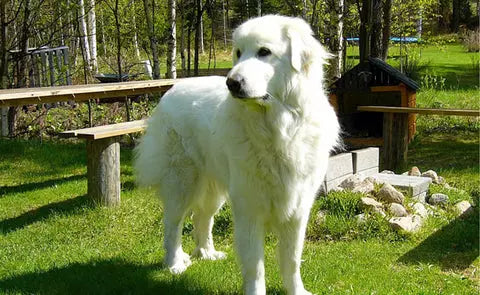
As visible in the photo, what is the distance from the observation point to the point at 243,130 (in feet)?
9.50

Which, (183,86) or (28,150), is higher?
(183,86)

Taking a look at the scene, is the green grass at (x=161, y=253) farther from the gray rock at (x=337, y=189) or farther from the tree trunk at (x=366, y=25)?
the tree trunk at (x=366, y=25)

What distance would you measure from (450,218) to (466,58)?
60.4ft

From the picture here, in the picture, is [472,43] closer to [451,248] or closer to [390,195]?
[390,195]

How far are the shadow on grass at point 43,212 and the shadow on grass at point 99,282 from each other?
57.6 inches

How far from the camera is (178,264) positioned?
3799 millimetres

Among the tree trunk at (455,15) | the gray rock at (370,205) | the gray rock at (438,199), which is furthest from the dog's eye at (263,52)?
the tree trunk at (455,15)

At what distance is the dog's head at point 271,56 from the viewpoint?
2615 mm

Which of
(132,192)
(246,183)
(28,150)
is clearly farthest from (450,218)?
(28,150)

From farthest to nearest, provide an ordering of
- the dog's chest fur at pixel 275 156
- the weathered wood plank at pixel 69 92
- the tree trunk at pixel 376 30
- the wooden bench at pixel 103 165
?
1. the tree trunk at pixel 376 30
2. the weathered wood plank at pixel 69 92
3. the wooden bench at pixel 103 165
4. the dog's chest fur at pixel 275 156

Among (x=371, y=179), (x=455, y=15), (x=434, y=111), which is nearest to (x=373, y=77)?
(x=434, y=111)

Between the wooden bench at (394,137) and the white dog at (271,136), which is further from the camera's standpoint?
the wooden bench at (394,137)

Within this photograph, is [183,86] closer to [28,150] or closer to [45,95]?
[45,95]

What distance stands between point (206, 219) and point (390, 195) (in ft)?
6.01
